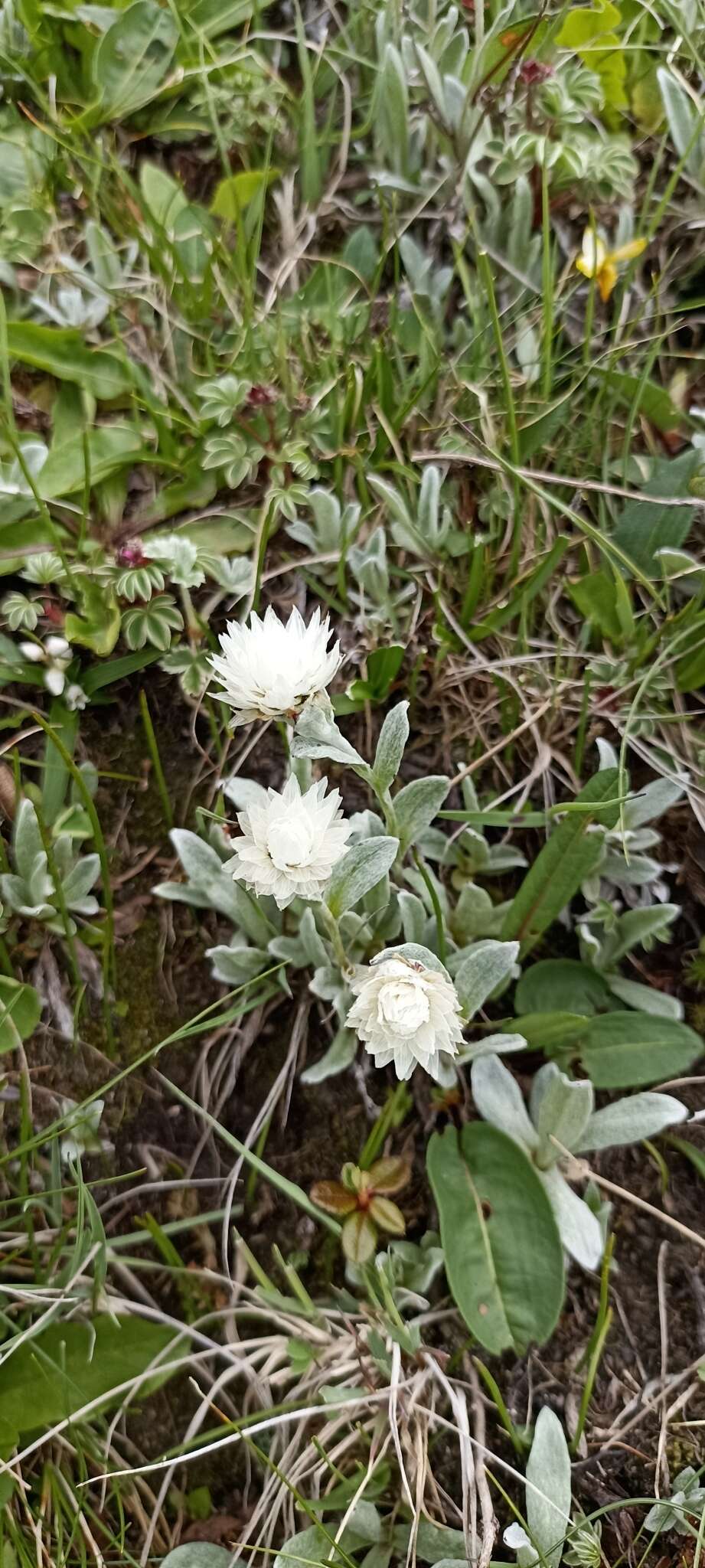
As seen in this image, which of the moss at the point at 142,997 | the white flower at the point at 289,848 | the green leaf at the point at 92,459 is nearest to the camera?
the white flower at the point at 289,848

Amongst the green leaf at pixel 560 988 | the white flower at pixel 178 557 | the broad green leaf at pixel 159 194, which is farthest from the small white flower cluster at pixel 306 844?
the broad green leaf at pixel 159 194

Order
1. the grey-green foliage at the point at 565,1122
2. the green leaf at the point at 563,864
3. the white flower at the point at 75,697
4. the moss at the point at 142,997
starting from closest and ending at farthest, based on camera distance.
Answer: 1. the grey-green foliage at the point at 565,1122
2. the green leaf at the point at 563,864
3. the moss at the point at 142,997
4. the white flower at the point at 75,697

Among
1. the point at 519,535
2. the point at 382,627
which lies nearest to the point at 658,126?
the point at 519,535

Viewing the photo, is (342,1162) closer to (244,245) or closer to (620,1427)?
(620,1427)

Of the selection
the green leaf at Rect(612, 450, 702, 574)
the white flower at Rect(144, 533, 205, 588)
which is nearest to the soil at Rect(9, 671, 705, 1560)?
the white flower at Rect(144, 533, 205, 588)

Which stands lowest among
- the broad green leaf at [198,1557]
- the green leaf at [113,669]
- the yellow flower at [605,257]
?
the broad green leaf at [198,1557]

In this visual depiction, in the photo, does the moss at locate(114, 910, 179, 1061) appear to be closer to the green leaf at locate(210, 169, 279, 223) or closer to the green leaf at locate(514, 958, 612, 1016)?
the green leaf at locate(514, 958, 612, 1016)

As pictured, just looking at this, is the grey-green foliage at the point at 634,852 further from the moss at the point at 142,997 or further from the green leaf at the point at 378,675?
the moss at the point at 142,997
